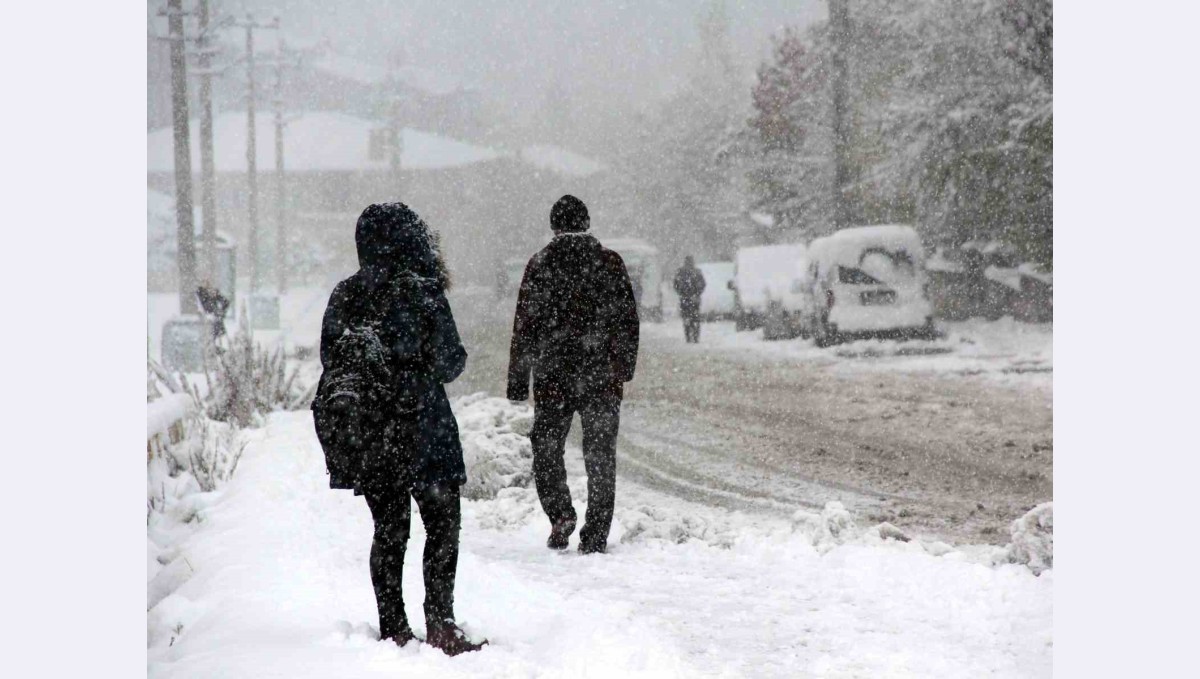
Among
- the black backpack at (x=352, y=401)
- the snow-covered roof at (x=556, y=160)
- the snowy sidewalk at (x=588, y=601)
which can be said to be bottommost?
the snowy sidewalk at (x=588, y=601)

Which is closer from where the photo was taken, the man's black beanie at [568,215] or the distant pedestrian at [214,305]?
the man's black beanie at [568,215]

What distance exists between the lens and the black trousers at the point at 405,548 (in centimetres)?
357

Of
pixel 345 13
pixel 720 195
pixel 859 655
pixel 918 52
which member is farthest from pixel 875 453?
pixel 345 13

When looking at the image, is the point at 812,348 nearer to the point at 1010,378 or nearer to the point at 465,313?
the point at 1010,378

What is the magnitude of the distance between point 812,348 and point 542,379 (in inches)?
145

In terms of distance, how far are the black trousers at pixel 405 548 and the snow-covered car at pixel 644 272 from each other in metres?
3.20

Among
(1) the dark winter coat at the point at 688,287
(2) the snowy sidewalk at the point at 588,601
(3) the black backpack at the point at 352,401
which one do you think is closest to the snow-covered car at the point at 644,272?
(1) the dark winter coat at the point at 688,287

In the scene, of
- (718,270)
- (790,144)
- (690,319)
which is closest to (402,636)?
(690,319)

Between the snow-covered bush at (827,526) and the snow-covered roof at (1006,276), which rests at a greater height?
the snow-covered roof at (1006,276)

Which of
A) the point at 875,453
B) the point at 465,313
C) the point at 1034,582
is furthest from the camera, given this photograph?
the point at 875,453

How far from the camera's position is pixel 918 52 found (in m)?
Result: 7.50

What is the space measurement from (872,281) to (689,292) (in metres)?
1.15

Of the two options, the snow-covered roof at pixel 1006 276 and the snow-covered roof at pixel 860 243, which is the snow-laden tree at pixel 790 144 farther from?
the snow-covered roof at pixel 1006 276

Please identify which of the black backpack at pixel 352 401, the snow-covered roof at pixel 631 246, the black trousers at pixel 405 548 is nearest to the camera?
the black backpack at pixel 352 401
